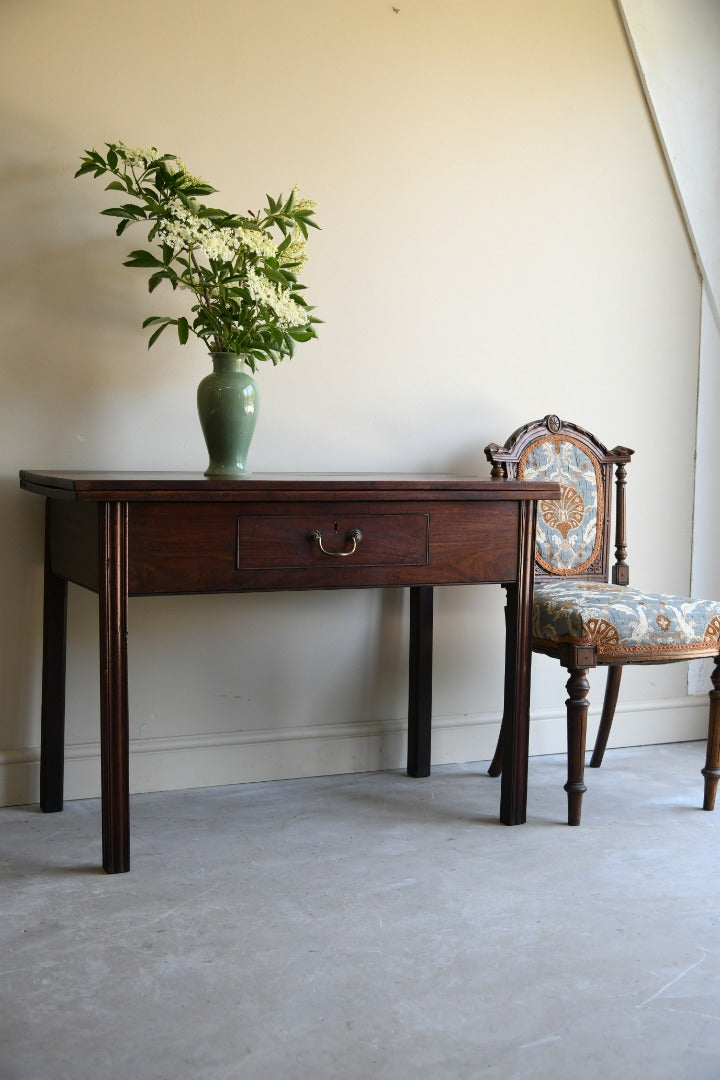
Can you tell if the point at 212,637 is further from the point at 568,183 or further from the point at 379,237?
the point at 568,183

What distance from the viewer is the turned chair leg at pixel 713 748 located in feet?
8.29

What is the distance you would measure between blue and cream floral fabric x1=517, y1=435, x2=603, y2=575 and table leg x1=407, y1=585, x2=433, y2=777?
33 centimetres

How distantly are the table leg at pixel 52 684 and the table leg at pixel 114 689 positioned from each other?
0.39 m

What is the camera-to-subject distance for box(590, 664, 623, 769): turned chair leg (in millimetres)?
2930

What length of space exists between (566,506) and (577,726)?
0.68m

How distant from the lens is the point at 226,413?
229cm

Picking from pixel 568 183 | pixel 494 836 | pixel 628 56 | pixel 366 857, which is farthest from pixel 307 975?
pixel 628 56

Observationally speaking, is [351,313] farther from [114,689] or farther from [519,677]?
[114,689]

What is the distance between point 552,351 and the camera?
3020mm

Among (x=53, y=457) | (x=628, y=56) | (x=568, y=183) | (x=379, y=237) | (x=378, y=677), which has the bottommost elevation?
(x=378, y=677)

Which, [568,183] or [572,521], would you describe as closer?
[572,521]

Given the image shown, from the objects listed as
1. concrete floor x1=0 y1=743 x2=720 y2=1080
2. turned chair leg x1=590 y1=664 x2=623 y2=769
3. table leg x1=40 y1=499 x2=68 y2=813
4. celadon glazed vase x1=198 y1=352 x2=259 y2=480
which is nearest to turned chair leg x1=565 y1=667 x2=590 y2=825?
concrete floor x1=0 y1=743 x2=720 y2=1080

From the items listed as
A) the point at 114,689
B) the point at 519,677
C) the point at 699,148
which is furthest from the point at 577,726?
the point at 699,148

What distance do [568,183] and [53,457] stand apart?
161cm
